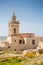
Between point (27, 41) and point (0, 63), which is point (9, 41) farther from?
point (0, 63)

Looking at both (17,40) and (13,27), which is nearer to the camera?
(17,40)

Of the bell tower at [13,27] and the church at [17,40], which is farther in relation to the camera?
the bell tower at [13,27]

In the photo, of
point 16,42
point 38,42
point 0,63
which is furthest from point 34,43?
point 0,63

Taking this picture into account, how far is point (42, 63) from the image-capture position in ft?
69.3

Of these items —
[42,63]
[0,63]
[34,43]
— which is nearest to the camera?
[42,63]

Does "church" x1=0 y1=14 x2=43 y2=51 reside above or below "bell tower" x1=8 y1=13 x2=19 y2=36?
below

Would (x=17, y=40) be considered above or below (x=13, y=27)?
below

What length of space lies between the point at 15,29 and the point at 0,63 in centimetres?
1657

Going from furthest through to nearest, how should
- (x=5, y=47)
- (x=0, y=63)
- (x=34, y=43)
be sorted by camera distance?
(x=34, y=43) < (x=5, y=47) < (x=0, y=63)

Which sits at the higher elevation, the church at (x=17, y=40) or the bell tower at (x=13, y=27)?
the bell tower at (x=13, y=27)

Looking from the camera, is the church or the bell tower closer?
the church

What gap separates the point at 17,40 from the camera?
37.4 m

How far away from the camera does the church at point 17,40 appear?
36562mm

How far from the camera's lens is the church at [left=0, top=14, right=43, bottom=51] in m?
36.6
